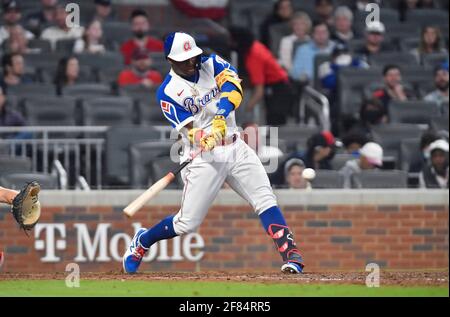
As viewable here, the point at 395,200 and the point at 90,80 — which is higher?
the point at 90,80

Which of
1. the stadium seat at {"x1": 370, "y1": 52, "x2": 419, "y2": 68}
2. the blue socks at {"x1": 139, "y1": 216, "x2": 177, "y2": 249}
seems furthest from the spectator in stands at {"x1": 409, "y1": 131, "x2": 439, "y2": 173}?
the blue socks at {"x1": 139, "y1": 216, "x2": 177, "y2": 249}

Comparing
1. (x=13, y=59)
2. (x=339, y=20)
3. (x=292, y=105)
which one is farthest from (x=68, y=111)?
(x=339, y=20)

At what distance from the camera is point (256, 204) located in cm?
1062

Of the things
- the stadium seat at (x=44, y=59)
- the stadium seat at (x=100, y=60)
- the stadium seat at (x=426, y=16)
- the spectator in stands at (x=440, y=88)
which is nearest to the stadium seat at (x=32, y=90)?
the stadium seat at (x=44, y=59)

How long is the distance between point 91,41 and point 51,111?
6.45 feet

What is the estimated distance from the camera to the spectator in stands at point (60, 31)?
1722cm

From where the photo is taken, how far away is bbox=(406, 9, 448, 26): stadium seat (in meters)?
18.3

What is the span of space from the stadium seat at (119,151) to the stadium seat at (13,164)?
88 centimetres

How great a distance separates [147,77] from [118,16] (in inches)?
110

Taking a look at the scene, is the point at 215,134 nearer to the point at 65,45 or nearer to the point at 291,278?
the point at 291,278

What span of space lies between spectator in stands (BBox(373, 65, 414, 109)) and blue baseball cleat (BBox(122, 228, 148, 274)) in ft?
18.5

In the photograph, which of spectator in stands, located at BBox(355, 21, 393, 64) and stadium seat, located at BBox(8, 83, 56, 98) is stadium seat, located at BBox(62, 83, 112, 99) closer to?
stadium seat, located at BBox(8, 83, 56, 98)

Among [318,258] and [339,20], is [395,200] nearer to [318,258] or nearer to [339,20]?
[318,258]

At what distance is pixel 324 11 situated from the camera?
1817 centimetres
